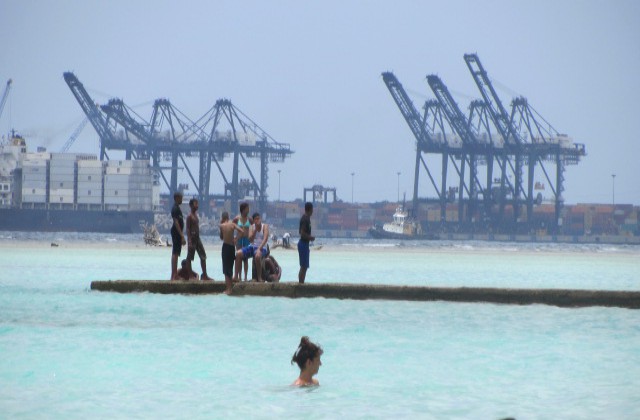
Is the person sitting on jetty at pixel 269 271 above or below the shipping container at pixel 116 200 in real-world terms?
below

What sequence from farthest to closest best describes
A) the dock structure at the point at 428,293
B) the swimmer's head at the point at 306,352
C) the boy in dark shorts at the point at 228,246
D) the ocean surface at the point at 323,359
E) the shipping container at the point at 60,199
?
the shipping container at the point at 60,199
the dock structure at the point at 428,293
the boy in dark shorts at the point at 228,246
the ocean surface at the point at 323,359
the swimmer's head at the point at 306,352

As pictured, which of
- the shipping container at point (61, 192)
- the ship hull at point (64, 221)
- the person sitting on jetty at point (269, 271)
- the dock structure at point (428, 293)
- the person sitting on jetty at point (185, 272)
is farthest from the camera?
the shipping container at point (61, 192)

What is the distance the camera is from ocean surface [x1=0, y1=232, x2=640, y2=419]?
859 centimetres

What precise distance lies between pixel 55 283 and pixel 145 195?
107236 millimetres

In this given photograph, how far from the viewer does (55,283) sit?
22.0 metres

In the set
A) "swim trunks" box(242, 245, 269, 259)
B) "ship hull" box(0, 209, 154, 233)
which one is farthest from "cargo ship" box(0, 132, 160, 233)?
"swim trunks" box(242, 245, 269, 259)

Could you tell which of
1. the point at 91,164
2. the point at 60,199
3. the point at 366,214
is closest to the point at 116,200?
the point at 60,199

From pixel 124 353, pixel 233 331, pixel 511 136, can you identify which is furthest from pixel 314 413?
pixel 511 136

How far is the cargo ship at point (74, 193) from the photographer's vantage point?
12088cm

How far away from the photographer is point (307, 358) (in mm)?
8570

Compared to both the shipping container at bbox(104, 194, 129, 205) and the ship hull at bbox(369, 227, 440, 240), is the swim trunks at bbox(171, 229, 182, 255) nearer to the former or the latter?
the ship hull at bbox(369, 227, 440, 240)

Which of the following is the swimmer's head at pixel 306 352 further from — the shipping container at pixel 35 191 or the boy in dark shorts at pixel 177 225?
the shipping container at pixel 35 191

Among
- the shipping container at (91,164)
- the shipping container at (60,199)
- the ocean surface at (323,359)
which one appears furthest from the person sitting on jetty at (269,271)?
the shipping container at (91,164)

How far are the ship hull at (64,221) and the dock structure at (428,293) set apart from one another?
106m
